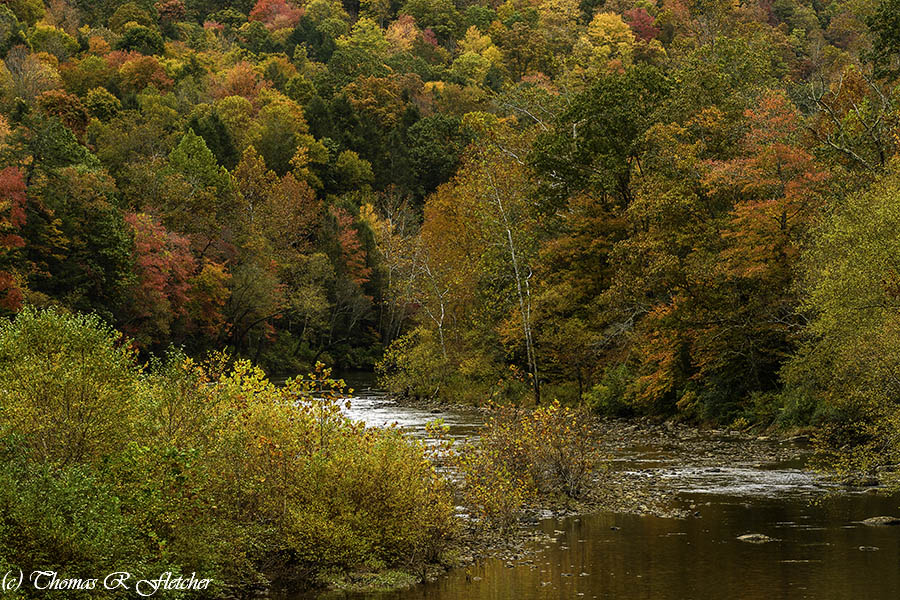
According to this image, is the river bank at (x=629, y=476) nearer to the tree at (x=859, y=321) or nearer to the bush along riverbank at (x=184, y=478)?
the bush along riverbank at (x=184, y=478)

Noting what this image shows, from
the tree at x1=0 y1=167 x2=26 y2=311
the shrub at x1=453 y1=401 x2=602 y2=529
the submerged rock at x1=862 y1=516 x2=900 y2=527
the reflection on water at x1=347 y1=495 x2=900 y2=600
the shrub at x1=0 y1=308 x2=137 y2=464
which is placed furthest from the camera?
the tree at x1=0 y1=167 x2=26 y2=311

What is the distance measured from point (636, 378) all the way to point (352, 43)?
300ft

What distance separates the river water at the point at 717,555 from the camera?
15.4 metres

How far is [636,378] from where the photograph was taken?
40.4m

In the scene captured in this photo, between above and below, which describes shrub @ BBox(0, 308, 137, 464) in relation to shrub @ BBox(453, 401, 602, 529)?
above

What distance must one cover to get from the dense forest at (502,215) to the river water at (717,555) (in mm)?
3193

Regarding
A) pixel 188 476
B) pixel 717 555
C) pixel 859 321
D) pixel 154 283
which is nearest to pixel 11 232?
pixel 154 283

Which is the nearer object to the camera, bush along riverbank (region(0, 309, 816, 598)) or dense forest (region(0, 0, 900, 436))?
bush along riverbank (region(0, 309, 816, 598))

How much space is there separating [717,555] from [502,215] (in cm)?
2794

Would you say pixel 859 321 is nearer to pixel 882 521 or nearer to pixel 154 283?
pixel 882 521

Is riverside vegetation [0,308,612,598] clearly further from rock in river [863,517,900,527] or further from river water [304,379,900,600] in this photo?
rock in river [863,517,900,527]

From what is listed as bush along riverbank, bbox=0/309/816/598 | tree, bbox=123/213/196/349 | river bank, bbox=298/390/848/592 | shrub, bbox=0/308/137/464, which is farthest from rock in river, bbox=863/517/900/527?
tree, bbox=123/213/196/349

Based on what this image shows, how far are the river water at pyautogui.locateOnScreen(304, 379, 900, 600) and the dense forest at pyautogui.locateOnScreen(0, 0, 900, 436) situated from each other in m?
3.19

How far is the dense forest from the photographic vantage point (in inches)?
1331
